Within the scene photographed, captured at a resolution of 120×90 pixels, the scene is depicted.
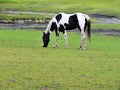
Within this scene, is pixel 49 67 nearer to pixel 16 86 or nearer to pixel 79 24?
pixel 16 86

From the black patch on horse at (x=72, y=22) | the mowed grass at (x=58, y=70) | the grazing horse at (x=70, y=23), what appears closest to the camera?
the mowed grass at (x=58, y=70)

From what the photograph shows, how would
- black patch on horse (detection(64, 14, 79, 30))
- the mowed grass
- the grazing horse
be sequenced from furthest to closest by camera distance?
black patch on horse (detection(64, 14, 79, 30)), the grazing horse, the mowed grass

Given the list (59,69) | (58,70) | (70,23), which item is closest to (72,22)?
(70,23)

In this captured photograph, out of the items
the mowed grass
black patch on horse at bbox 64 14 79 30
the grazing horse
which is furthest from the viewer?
black patch on horse at bbox 64 14 79 30

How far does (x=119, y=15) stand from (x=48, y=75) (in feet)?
147

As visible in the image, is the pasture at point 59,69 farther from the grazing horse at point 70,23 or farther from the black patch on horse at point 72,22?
the black patch on horse at point 72,22

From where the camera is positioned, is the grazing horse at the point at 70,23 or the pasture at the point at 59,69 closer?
the pasture at the point at 59,69

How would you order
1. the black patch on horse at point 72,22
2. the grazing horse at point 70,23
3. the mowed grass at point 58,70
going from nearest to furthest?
the mowed grass at point 58,70 < the grazing horse at point 70,23 < the black patch on horse at point 72,22

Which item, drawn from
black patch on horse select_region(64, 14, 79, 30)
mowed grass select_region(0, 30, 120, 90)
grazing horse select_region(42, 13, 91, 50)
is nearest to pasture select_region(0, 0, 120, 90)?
mowed grass select_region(0, 30, 120, 90)

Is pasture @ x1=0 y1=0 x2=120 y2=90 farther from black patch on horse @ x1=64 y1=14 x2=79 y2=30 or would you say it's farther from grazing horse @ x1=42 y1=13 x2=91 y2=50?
black patch on horse @ x1=64 y1=14 x2=79 y2=30

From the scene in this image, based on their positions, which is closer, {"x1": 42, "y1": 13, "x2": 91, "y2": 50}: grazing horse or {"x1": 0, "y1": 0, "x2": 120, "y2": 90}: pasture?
{"x1": 0, "y1": 0, "x2": 120, "y2": 90}: pasture

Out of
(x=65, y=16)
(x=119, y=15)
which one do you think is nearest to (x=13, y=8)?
(x=119, y=15)

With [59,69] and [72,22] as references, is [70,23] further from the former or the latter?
[59,69]

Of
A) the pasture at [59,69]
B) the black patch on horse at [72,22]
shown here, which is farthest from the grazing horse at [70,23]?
the pasture at [59,69]
